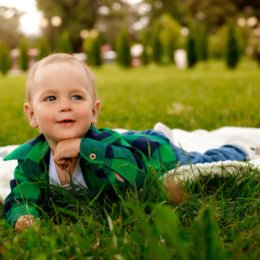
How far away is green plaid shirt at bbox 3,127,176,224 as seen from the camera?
6.42ft

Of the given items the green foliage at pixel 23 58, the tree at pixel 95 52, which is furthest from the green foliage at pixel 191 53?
the green foliage at pixel 23 58

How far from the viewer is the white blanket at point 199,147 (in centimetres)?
208

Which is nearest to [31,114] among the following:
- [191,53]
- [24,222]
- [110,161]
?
[110,161]

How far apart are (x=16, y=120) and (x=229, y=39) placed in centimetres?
1093

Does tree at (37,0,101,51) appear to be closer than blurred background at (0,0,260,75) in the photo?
No

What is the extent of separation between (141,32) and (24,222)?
20.7 metres

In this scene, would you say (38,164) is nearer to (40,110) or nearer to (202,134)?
(40,110)

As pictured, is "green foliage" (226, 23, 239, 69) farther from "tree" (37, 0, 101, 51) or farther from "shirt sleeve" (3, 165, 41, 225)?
"tree" (37, 0, 101, 51)

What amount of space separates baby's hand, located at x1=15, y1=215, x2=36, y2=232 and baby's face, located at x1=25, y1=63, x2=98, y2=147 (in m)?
0.37

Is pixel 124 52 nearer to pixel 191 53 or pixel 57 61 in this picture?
pixel 191 53

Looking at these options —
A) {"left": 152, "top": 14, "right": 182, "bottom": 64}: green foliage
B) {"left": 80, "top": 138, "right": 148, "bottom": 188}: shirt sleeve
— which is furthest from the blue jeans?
{"left": 152, "top": 14, "right": 182, "bottom": 64}: green foliage

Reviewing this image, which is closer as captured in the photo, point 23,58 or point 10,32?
point 23,58

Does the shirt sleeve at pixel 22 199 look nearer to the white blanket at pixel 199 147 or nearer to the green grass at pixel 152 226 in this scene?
the green grass at pixel 152 226

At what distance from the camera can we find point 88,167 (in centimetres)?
205
